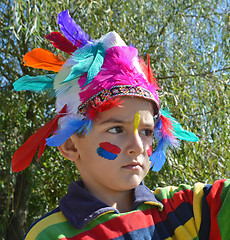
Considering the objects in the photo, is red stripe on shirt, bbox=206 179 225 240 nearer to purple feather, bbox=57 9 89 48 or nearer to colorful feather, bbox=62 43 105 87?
colorful feather, bbox=62 43 105 87

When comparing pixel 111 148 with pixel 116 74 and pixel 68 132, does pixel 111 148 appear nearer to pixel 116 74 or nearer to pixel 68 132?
pixel 68 132

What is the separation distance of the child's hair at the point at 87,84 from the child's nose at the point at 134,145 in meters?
0.13

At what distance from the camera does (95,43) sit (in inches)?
60.8

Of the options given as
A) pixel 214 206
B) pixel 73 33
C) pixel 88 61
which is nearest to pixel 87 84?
pixel 88 61

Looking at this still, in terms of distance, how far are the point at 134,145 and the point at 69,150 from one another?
0.90 feet

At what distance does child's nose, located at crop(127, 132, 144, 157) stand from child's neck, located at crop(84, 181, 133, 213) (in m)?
0.18

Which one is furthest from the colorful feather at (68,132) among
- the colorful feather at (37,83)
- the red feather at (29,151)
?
the colorful feather at (37,83)

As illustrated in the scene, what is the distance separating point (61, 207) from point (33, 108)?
177 cm

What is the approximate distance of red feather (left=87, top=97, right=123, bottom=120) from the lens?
54.2 inches

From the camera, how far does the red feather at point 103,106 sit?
138 cm

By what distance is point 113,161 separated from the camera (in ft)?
4.50

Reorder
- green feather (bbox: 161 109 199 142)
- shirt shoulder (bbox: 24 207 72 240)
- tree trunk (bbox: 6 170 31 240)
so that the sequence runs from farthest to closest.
Result: tree trunk (bbox: 6 170 31 240)
green feather (bbox: 161 109 199 142)
shirt shoulder (bbox: 24 207 72 240)

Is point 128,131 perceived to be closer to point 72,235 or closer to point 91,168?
point 91,168

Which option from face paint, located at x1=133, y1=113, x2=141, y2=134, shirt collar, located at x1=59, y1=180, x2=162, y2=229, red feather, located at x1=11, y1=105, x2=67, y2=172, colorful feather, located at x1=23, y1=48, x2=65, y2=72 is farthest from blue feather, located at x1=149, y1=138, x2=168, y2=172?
colorful feather, located at x1=23, y1=48, x2=65, y2=72
